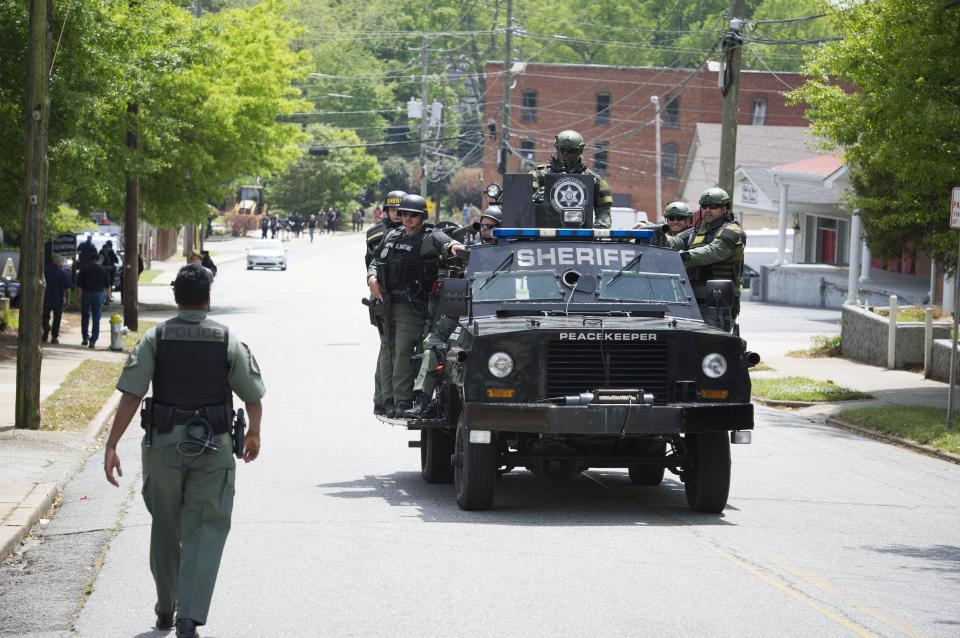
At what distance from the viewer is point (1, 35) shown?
920 inches

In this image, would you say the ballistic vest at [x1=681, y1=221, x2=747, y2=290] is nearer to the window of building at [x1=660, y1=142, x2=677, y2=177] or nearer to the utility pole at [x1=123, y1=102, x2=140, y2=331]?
the utility pole at [x1=123, y1=102, x2=140, y2=331]

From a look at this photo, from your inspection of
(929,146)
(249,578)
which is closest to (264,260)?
(929,146)

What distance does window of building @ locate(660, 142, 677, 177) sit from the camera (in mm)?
91000

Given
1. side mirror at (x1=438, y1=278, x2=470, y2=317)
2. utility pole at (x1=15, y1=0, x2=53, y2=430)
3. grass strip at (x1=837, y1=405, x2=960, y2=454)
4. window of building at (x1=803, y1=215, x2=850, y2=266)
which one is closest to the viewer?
side mirror at (x1=438, y1=278, x2=470, y2=317)

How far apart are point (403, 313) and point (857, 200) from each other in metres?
10.9

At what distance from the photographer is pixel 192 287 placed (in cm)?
740

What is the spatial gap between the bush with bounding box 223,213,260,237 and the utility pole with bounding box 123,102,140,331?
227ft

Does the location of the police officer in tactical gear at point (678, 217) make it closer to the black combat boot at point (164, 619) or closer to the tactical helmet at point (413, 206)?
the tactical helmet at point (413, 206)

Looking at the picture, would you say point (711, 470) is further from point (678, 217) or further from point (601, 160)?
point (601, 160)

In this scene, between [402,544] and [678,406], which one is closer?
[402,544]

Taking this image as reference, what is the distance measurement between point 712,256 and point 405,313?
2764 millimetres

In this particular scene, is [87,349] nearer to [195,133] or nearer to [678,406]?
[195,133]

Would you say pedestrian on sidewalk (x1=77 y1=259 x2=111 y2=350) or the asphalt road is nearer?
the asphalt road

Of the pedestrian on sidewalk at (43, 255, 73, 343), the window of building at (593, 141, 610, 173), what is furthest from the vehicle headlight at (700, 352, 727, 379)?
the window of building at (593, 141, 610, 173)
